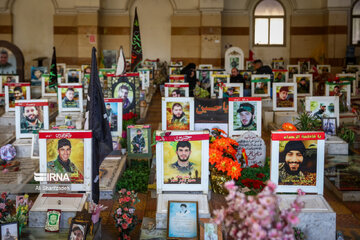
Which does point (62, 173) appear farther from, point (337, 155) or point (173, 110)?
point (337, 155)

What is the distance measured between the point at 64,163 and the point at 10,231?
122cm

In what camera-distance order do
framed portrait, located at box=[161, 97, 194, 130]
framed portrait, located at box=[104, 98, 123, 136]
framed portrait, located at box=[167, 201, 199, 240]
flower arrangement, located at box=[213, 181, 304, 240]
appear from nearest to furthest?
flower arrangement, located at box=[213, 181, 304, 240], framed portrait, located at box=[167, 201, 199, 240], framed portrait, located at box=[161, 97, 194, 130], framed portrait, located at box=[104, 98, 123, 136]

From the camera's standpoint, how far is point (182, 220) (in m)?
5.57

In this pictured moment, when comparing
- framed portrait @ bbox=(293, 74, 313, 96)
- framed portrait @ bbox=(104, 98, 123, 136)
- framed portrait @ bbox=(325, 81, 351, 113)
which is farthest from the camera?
framed portrait @ bbox=(293, 74, 313, 96)

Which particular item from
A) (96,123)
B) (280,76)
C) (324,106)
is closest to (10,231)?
(96,123)

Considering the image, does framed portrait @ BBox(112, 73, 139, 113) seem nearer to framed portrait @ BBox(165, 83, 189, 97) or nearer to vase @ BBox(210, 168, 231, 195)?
framed portrait @ BBox(165, 83, 189, 97)

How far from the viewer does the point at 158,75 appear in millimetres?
23469

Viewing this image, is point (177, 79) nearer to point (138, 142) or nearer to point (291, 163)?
point (138, 142)

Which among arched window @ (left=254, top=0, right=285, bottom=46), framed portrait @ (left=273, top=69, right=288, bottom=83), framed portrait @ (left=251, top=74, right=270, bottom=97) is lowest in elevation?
framed portrait @ (left=251, top=74, right=270, bottom=97)

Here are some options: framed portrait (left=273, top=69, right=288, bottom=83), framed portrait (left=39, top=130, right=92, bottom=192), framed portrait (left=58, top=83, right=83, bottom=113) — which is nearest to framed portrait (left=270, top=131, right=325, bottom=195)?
framed portrait (left=39, top=130, right=92, bottom=192)

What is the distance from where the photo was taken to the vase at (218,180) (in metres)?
7.36

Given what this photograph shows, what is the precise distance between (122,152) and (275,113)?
478 centimetres

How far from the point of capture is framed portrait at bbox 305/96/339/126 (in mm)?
10906

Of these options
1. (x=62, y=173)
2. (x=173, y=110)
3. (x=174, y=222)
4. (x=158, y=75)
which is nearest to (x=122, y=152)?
(x=173, y=110)
